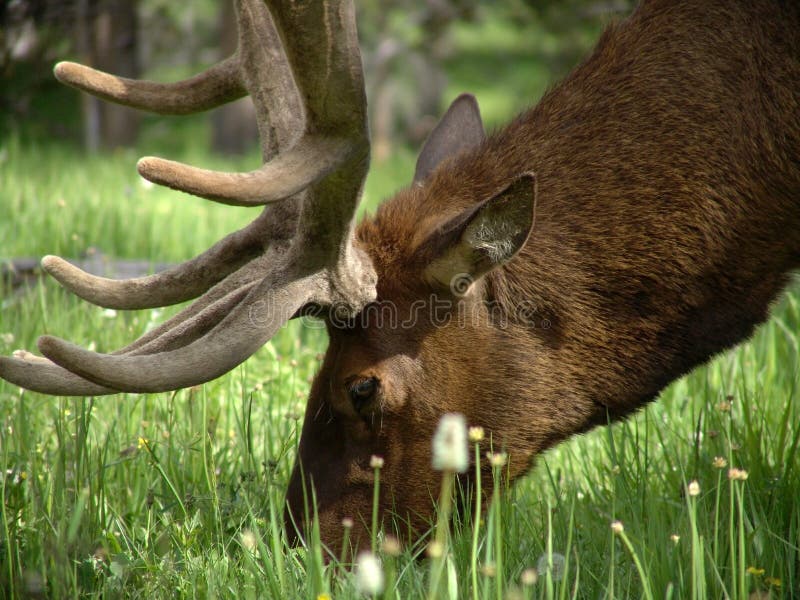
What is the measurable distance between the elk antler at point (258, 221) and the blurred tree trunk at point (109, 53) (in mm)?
9476

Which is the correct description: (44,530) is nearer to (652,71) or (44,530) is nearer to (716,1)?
(652,71)

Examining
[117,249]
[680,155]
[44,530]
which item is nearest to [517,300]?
[680,155]

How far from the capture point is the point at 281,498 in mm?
3189

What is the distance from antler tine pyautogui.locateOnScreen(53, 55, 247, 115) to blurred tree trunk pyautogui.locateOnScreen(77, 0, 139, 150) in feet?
30.5

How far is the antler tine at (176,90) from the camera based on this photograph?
313cm

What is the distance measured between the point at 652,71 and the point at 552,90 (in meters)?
0.34

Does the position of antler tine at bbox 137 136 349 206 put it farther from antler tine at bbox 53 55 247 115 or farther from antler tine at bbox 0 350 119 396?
antler tine at bbox 53 55 247 115

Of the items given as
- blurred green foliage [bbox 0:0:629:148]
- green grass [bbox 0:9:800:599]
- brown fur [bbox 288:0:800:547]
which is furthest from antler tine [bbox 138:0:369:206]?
blurred green foliage [bbox 0:0:629:148]

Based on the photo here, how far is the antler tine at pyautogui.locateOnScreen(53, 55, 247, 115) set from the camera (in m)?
3.13

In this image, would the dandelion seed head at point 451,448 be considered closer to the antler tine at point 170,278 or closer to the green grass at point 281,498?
the green grass at point 281,498

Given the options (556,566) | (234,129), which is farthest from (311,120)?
(234,129)

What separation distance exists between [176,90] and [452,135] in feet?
3.27

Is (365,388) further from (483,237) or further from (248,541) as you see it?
(248,541)

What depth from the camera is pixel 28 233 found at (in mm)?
5930
